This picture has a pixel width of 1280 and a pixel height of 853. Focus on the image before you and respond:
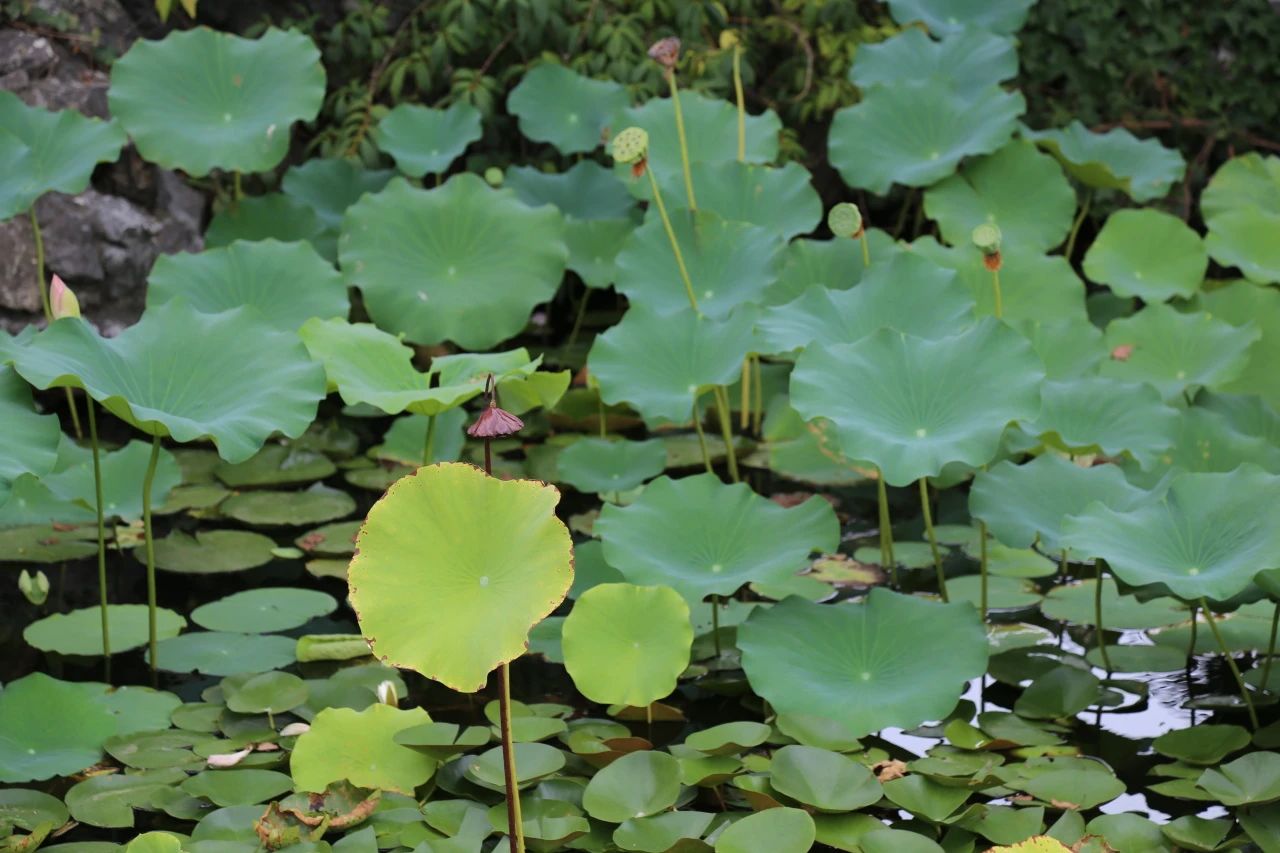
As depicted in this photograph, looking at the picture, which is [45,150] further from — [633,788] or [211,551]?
[633,788]

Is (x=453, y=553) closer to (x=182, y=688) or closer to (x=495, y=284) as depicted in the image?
(x=182, y=688)

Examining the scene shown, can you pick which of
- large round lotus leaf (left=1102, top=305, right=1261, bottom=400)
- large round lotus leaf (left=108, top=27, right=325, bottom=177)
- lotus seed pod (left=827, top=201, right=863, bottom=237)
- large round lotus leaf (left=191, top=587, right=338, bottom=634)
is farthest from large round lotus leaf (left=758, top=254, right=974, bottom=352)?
large round lotus leaf (left=108, top=27, right=325, bottom=177)

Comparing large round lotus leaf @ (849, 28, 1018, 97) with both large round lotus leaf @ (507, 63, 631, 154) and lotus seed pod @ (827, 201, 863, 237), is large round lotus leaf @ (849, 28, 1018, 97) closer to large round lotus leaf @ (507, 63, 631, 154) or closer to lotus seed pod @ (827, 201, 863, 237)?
Result: large round lotus leaf @ (507, 63, 631, 154)

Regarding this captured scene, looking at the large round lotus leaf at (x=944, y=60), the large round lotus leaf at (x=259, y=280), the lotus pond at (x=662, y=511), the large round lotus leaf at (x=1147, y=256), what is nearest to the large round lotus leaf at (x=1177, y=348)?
the lotus pond at (x=662, y=511)

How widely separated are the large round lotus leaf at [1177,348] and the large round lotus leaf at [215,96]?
189 centimetres

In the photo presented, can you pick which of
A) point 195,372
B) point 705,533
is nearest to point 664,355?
point 705,533

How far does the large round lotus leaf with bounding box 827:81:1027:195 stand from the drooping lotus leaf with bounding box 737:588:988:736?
5.16 ft

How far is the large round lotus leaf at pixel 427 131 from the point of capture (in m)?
3.78

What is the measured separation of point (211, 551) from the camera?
279 centimetres

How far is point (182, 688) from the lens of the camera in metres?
2.29

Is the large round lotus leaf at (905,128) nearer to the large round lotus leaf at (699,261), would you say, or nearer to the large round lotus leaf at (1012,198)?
the large round lotus leaf at (1012,198)

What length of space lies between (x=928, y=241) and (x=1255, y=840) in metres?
1.69

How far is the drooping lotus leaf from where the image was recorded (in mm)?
2031

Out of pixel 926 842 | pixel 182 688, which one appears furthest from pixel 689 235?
pixel 926 842
